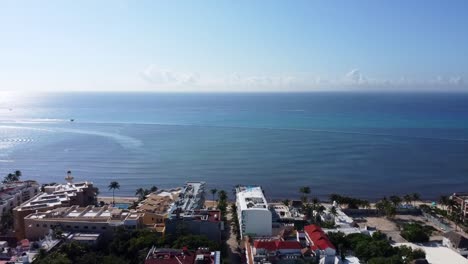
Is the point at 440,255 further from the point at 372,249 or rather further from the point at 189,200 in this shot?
the point at 189,200

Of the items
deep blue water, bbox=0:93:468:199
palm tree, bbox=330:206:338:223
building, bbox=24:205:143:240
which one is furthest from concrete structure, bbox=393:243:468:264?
building, bbox=24:205:143:240

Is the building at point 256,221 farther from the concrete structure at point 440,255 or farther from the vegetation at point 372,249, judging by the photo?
the concrete structure at point 440,255

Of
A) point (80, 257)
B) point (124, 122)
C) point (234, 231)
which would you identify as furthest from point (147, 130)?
point (80, 257)

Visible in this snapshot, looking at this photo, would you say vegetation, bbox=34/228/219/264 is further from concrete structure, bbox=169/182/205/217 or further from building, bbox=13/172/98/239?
building, bbox=13/172/98/239

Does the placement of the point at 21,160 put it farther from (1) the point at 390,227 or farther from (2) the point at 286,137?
(1) the point at 390,227

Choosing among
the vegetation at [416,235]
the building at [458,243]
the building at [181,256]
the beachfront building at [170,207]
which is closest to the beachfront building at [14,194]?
the beachfront building at [170,207]
